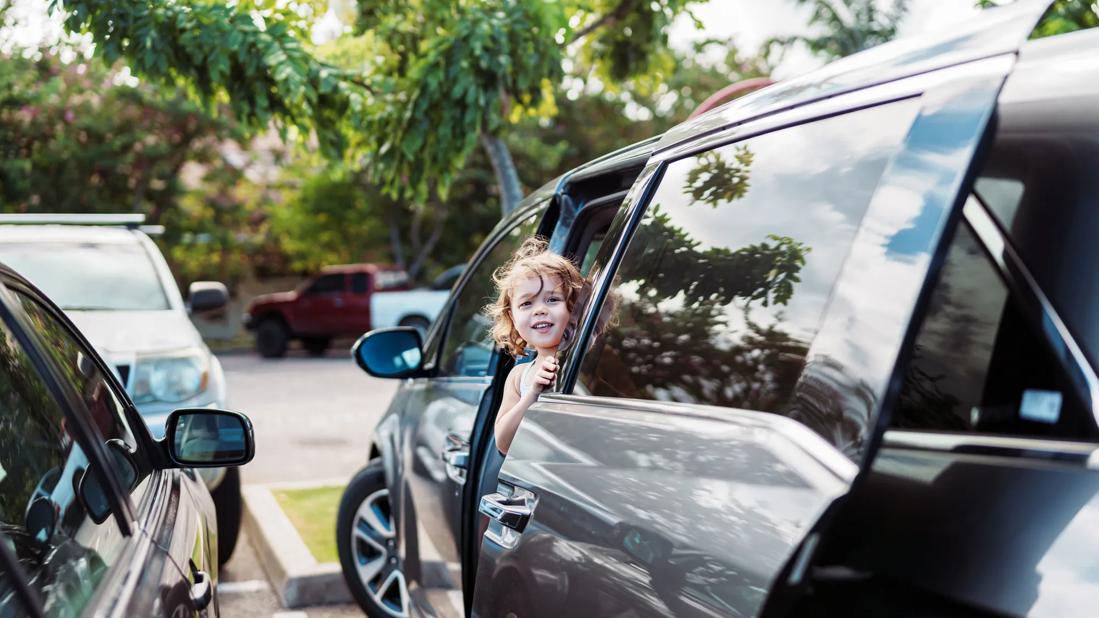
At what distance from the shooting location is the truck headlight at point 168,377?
5.52m

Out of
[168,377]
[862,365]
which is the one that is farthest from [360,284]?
[862,365]

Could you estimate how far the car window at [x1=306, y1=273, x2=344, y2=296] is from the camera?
2302 centimetres

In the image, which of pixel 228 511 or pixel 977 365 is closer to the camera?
pixel 977 365

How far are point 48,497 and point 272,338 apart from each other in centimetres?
2208

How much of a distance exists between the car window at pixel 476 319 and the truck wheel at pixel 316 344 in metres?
19.8

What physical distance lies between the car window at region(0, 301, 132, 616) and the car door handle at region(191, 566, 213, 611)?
11.4 inches

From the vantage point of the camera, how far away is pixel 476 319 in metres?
3.77

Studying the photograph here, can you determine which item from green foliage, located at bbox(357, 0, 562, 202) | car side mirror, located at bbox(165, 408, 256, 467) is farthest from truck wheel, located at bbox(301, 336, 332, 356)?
car side mirror, located at bbox(165, 408, 256, 467)

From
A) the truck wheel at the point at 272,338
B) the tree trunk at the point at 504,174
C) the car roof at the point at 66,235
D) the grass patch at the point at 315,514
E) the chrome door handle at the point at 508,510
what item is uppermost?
the tree trunk at the point at 504,174

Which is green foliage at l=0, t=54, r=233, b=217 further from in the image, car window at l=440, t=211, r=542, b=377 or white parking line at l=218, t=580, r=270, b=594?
car window at l=440, t=211, r=542, b=377

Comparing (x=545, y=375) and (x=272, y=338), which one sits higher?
(x=545, y=375)

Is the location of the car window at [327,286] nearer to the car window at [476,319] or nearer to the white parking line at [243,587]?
the white parking line at [243,587]

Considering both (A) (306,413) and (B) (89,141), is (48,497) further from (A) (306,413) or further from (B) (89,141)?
(B) (89,141)

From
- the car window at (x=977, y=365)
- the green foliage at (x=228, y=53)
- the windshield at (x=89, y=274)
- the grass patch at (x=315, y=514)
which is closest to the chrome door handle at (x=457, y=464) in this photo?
the car window at (x=977, y=365)
